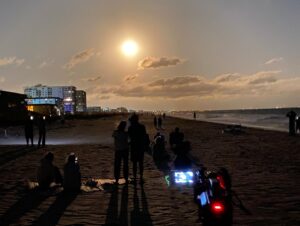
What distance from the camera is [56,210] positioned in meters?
8.53

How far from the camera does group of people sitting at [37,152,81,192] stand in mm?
10422

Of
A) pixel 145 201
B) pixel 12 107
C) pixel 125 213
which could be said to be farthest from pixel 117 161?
pixel 12 107

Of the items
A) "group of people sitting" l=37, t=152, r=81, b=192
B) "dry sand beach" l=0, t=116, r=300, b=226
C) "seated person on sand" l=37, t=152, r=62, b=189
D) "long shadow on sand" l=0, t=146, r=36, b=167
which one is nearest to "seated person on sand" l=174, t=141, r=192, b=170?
"dry sand beach" l=0, t=116, r=300, b=226

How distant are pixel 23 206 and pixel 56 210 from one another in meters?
0.86

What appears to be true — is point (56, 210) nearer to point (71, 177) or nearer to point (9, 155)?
point (71, 177)

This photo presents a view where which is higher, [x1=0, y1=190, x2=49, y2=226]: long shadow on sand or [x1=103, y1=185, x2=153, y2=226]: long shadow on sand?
[x1=0, y1=190, x2=49, y2=226]: long shadow on sand

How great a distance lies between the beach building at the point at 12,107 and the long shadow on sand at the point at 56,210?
2303 inches

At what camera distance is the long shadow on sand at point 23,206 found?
7891 mm

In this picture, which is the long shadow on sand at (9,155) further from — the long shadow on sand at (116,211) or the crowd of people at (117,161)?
the long shadow on sand at (116,211)

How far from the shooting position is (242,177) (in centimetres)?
1273

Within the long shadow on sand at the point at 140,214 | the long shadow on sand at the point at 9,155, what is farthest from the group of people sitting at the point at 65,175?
the long shadow on sand at the point at 9,155

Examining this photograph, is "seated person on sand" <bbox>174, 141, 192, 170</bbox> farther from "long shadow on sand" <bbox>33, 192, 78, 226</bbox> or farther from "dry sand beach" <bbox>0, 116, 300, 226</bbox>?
"long shadow on sand" <bbox>33, 192, 78, 226</bbox>

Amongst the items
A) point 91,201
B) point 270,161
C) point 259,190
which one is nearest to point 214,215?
point 91,201

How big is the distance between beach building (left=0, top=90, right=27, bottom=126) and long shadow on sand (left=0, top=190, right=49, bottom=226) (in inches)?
2288
